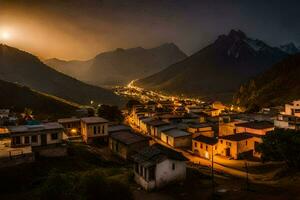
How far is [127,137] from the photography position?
5653cm

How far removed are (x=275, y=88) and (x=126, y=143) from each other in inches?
5035

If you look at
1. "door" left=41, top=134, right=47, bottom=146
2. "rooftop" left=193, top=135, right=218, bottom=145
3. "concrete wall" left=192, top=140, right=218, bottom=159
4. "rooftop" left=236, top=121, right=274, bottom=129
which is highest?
"door" left=41, top=134, right=47, bottom=146

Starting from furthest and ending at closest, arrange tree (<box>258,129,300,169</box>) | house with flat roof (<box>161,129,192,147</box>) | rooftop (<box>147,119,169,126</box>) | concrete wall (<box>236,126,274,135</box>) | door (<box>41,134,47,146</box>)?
rooftop (<box>147,119,169,126</box>), house with flat roof (<box>161,129,192,147</box>), concrete wall (<box>236,126,274,135</box>), door (<box>41,134,47,146</box>), tree (<box>258,129,300,169</box>)

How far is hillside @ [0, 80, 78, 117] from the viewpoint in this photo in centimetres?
11562

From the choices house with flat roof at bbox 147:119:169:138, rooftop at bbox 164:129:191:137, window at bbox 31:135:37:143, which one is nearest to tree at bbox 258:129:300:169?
rooftop at bbox 164:129:191:137

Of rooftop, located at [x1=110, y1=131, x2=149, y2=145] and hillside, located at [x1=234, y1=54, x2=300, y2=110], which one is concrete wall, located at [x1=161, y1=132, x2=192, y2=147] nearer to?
rooftop, located at [x1=110, y1=131, x2=149, y2=145]

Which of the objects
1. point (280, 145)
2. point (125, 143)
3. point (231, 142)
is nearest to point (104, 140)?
point (125, 143)

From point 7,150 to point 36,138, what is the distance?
4.90 metres

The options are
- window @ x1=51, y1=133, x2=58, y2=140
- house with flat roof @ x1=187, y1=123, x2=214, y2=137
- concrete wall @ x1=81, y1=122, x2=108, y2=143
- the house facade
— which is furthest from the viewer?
house with flat roof @ x1=187, y1=123, x2=214, y2=137

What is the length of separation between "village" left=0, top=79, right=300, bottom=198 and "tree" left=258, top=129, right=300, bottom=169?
359cm

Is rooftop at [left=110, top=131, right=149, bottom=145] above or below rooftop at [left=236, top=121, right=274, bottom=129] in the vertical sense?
below

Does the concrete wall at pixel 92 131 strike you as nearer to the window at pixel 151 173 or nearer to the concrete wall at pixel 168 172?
the concrete wall at pixel 168 172

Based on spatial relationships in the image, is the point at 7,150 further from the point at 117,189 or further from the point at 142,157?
the point at 117,189

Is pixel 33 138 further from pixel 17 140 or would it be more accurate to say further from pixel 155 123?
pixel 155 123
